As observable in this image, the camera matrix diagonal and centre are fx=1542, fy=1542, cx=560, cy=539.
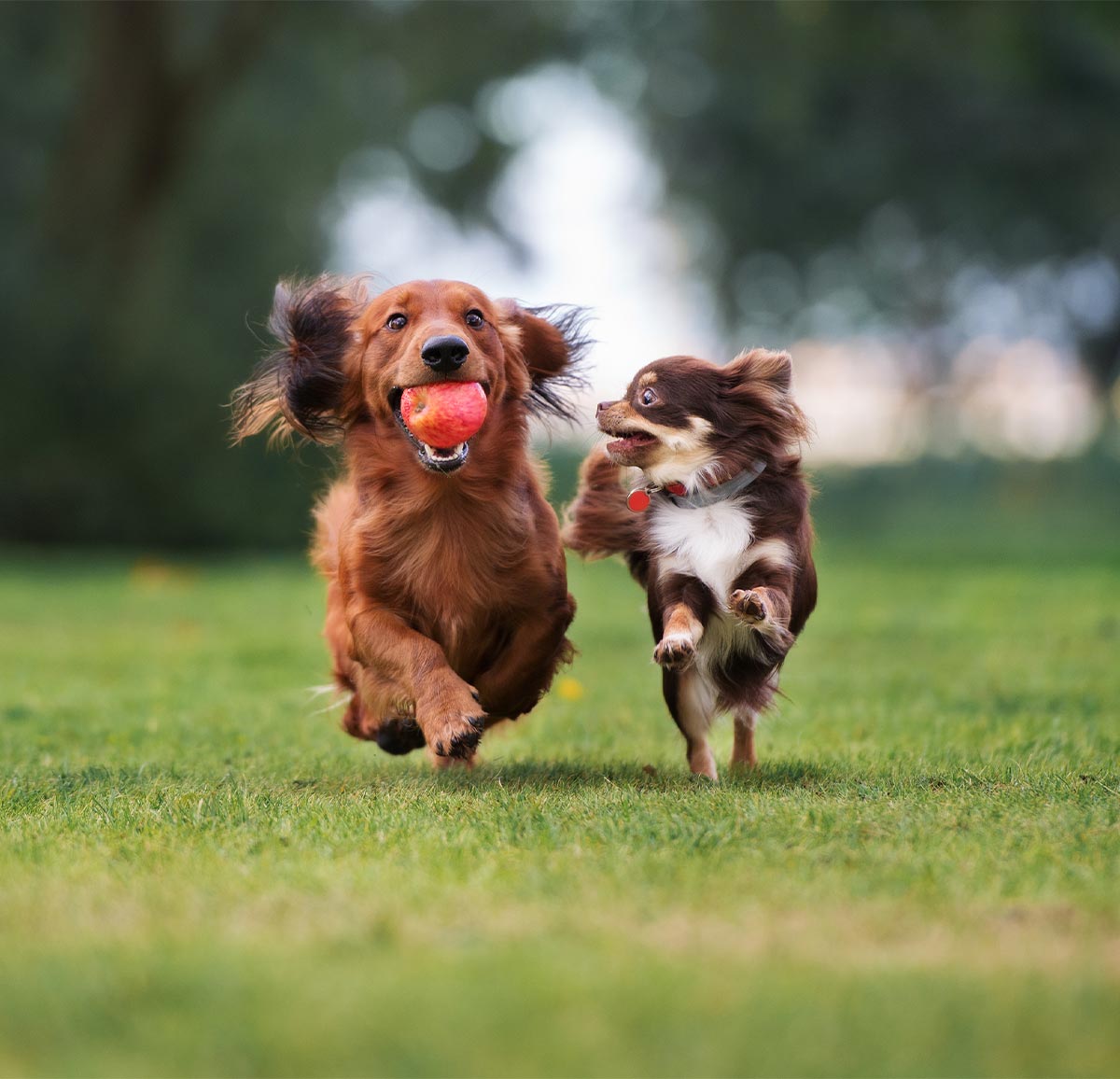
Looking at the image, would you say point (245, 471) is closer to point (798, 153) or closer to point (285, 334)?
point (798, 153)

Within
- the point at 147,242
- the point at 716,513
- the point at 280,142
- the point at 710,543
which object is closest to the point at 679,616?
the point at 710,543

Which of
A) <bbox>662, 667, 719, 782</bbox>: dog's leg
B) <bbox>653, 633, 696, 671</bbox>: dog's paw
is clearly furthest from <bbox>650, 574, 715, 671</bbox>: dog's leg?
<bbox>662, 667, 719, 782</bbox>: dog's leg

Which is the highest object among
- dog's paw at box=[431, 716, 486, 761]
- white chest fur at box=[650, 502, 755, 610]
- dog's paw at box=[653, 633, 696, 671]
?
white chest fur at box=[650, 502, 755, 610]

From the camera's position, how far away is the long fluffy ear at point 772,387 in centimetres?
468

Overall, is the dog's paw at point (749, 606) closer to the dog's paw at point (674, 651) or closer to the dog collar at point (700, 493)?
the dog's paw at point (674, 651)

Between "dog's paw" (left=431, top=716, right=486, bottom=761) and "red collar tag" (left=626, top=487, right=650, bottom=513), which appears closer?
"dog's paw" (left=431, top=716, right=486, bottom=761)

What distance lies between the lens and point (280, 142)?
19.9 m

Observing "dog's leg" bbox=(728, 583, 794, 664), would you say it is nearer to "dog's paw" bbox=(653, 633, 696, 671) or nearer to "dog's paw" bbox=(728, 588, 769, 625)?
"dog's paw" bbox=(728, 588, 769, 625)

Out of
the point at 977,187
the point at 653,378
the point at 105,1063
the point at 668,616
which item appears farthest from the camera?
the point at 977,187

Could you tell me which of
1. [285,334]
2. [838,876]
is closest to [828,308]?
[285,334]

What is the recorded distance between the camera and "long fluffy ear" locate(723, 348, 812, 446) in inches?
184

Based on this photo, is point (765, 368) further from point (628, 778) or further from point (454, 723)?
point (454, 723)

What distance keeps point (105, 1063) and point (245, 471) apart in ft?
54.2

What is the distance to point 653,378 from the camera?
15.5 feet
